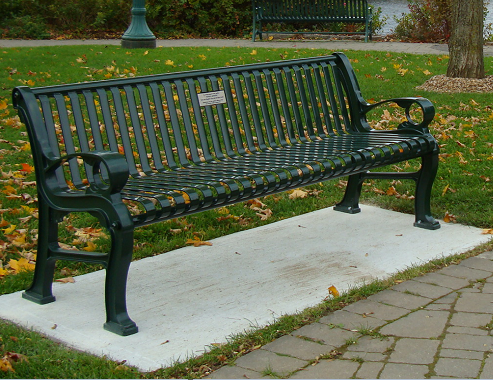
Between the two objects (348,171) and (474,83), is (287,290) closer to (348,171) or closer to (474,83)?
(348,171)

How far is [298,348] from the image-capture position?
3285 mm

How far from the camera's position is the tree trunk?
30.7 feet

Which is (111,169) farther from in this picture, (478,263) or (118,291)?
(478,263)

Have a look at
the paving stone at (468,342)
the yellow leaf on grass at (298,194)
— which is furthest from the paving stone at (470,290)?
the yellow leaf on grass at (298,194)

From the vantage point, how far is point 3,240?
4.71m

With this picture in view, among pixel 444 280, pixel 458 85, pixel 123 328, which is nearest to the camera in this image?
pixel 123 328

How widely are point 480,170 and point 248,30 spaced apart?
1102 centimetres

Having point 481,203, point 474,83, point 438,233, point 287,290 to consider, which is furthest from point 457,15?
point 287,290

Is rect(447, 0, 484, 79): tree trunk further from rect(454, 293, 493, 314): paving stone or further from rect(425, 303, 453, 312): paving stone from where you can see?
rect(425, 303, 453, 312): paving stone

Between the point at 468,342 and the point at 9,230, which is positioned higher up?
the point at 9,230

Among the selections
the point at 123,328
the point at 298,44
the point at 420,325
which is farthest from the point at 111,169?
the point at 298,44

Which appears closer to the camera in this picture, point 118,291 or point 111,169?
point 111,169

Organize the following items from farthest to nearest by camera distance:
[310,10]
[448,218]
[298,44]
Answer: [310,10] → [298,44] → [448,218]

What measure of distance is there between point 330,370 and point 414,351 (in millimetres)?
432
